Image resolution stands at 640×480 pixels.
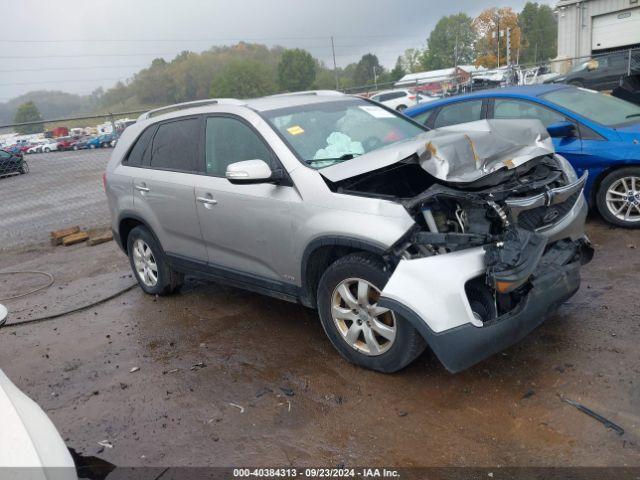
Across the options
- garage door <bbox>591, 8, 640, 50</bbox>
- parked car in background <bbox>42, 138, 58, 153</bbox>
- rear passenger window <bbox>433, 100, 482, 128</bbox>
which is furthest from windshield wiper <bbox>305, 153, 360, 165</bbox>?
parked car in background <bbox>42, 138, 58, 153</bbox>

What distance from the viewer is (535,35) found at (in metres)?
93.4

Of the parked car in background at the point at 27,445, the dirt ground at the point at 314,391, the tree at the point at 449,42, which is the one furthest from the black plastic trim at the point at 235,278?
the tree at the point at 449,42

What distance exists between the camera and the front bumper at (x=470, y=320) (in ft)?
10.2

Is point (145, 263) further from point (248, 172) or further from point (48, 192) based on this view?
point (48, 192)

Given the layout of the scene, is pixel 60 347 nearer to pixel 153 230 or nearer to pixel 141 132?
pixel 153 230

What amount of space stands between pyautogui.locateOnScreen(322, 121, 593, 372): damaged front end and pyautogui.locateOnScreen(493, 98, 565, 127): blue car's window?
2.55m

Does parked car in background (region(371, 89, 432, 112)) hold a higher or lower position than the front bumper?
lower

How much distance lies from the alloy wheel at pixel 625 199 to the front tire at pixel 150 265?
4.56m

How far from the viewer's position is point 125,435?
3.48 metres

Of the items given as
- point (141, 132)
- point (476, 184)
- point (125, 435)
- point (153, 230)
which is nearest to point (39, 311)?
point (153, 230)

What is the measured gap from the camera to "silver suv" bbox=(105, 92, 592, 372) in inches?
127

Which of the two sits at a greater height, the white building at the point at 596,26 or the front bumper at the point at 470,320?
the white building at the point at 596,26

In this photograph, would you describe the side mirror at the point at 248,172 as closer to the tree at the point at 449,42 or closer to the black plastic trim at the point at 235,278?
the black plastic trim at the point at 235,278

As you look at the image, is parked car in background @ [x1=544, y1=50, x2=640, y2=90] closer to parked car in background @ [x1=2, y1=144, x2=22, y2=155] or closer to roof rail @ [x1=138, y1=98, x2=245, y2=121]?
roof rail @ [x1=138, y1=98, x2=245, y2=121]
